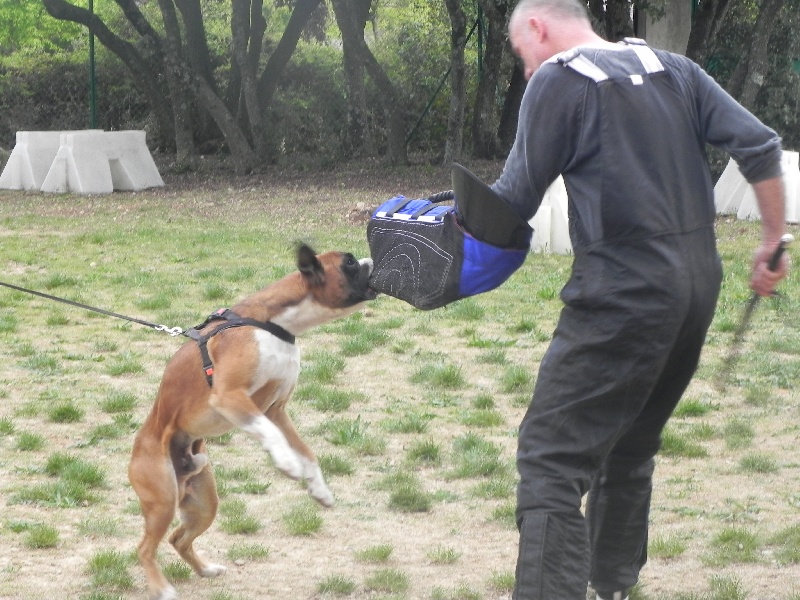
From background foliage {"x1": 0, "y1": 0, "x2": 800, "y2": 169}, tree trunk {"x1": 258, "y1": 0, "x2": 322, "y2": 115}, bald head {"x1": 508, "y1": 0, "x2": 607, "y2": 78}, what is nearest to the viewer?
bald head {"x1": 508, "y1": 0, "x2": 607, "y2": 78}

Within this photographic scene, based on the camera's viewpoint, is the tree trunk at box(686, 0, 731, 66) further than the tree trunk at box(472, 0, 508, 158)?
No

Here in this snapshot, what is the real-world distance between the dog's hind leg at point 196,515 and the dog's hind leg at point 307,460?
13.6 inches

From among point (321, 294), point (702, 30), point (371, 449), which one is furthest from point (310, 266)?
point (702, 30)

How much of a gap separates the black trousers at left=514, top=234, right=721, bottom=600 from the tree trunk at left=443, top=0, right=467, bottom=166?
604 inches

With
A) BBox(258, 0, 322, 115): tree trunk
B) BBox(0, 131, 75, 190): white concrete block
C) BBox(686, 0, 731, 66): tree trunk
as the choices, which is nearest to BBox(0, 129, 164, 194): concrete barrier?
BBox(0, 131, 75, 190): white concrete block

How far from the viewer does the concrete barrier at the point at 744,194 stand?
43.3 feet

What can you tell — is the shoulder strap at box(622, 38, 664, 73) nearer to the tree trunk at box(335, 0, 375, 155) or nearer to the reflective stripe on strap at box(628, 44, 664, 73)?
the reflective stripe on strap at box(628, 44, 664, 73)

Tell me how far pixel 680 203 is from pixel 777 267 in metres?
0.44

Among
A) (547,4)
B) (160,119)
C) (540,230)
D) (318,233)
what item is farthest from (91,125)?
(547,4)

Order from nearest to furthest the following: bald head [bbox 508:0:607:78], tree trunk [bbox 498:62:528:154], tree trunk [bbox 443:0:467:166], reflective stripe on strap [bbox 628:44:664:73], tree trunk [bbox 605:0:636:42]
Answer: reflective stripe on strap [bbox 628:44:664:73]
bald head [bbox 508:0:607:78]
tree trunk [bbox 605:0:636:42]
tree trunk [bbox 443:0:467:166]
tree trunk [bbox 498:62:528:154]

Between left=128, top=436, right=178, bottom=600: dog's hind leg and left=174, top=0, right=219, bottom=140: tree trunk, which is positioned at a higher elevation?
left=174, top=0, right=219, bottom=140: tree trunk

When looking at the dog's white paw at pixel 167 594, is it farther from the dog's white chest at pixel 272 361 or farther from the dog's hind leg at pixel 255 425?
the dog's white chest at pixel 272 361

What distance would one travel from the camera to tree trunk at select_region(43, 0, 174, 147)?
19250mm

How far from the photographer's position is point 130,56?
67.4 feet
